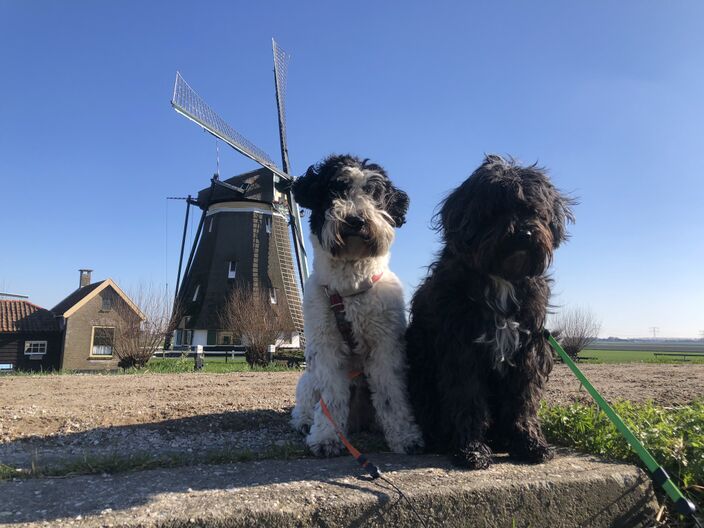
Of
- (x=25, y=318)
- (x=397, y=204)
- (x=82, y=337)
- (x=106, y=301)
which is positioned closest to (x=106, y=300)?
(x=106, y=301)

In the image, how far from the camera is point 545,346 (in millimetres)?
3277

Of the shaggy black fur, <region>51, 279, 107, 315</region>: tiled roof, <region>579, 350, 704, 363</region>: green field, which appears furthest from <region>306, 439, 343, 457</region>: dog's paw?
<region>51, 279, 107, 315</region>: tiled roof

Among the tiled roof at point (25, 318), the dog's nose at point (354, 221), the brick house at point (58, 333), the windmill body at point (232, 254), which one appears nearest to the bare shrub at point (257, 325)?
the windmill body at point (232, 254)

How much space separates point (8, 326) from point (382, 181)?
41406 mm

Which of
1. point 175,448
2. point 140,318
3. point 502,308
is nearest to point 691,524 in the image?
point 502,308

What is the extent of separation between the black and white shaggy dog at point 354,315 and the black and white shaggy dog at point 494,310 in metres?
0.35

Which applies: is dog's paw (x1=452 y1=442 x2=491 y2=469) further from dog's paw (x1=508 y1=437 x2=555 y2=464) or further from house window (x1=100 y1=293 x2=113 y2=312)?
house window (x1=100 y1=293 x2=113 y2=312)

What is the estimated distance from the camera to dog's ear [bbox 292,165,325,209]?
3912 millimetres

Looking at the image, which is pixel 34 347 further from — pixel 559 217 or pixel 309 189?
pixel 559 217

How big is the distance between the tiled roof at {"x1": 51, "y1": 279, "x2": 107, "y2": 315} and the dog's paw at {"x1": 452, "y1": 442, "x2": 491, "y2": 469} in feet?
136

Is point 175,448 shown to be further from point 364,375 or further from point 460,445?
point 460,445

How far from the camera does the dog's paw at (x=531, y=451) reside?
9.94 feet

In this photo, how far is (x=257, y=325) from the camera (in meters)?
23.2

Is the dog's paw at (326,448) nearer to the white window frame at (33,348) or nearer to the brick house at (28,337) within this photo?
the brick house at (28,337)
